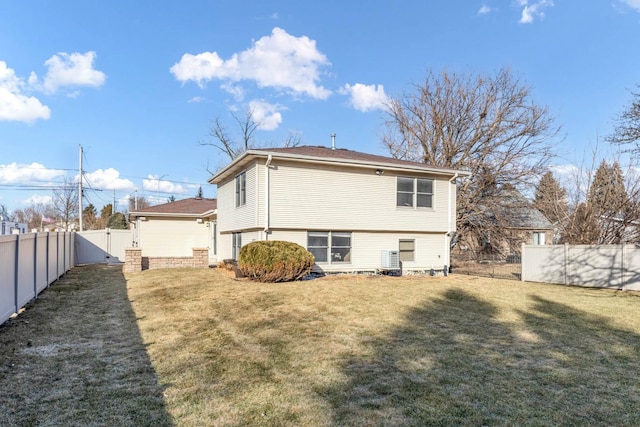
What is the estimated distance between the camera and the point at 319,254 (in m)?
14.3

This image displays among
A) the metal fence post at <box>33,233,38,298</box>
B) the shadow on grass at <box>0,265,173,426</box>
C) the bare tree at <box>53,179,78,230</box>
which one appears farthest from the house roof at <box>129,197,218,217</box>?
the bare tree at <box>53,179,78,230</box>

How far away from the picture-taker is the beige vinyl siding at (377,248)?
1389 cm

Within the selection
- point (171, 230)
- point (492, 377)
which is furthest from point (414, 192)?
point (171, 230)

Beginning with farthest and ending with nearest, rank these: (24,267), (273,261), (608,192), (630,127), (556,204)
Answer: (556,204), (608,192), (630,127), (273,261), (24,267)

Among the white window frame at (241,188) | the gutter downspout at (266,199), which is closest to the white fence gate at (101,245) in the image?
the white window frame at (241,188)

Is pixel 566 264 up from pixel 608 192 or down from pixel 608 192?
down

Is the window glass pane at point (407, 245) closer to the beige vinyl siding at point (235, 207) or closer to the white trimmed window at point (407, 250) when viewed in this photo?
the white trimmed window at point (407, 250)

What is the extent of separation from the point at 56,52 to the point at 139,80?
11.6 ft

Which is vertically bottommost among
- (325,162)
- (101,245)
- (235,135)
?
(101,245)

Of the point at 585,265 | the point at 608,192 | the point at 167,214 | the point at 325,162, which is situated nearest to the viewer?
the point at 585,265

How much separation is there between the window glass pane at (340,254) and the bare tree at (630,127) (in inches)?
441

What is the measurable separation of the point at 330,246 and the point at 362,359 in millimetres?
9334

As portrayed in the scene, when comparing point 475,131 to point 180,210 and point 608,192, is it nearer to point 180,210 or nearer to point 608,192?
point 608,192

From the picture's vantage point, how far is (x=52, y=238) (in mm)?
11641
